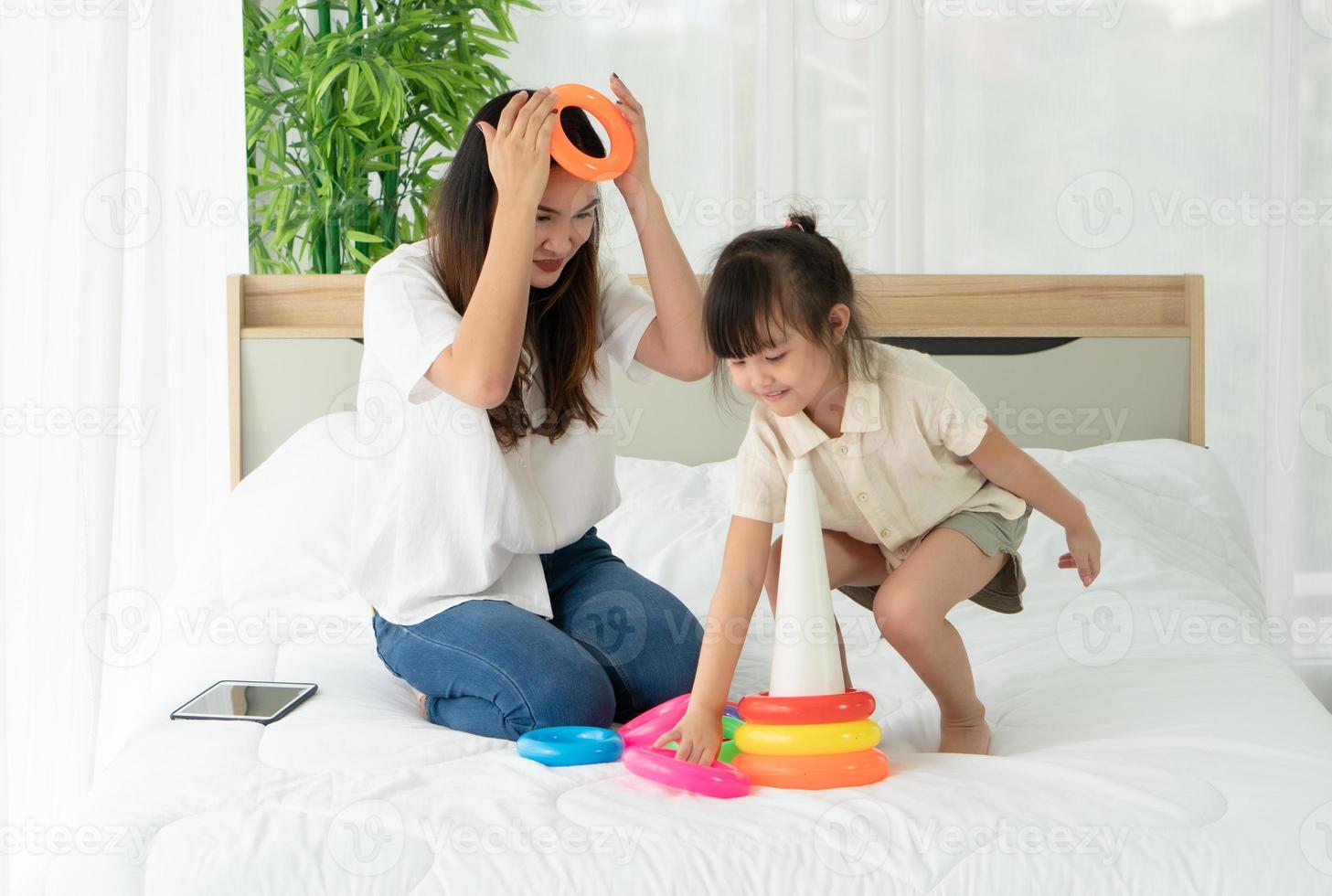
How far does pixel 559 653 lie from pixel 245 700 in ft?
1.03

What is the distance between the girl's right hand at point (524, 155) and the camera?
3.59ft

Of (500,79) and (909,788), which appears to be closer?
(909,788)

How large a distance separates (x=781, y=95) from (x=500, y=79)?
1.76 feet

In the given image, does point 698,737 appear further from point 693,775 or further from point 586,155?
point 586,155

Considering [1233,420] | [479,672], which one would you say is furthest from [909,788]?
[1233,420]

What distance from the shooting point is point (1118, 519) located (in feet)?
5.46

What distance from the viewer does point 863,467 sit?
114 cm

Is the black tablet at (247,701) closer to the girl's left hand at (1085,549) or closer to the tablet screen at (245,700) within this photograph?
the tablet screen at (245,700)

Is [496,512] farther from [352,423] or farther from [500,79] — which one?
[500,79]

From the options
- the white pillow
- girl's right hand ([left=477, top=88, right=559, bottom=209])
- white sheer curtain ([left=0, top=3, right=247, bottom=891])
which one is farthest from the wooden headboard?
girl's right hand ([left=477, top=88, right=559, bottom=209])

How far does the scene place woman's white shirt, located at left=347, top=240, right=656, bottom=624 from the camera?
119 cm

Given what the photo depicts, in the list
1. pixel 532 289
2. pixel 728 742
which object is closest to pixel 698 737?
pixel 728 742

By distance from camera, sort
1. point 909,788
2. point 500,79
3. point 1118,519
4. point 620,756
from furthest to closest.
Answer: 1. point 500,79
2. point 1118,519
3. point 620,756
4. point 909,788

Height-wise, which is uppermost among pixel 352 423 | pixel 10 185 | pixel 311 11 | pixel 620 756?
pixel 311 11
